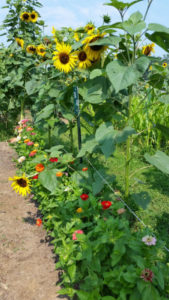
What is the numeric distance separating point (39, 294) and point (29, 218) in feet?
3.27

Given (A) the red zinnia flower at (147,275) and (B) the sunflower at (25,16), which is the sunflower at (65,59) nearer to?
(A) the red zinnia flower at (147,275)

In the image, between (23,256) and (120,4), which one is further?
(23,256)

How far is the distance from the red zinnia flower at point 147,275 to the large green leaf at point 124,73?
930 millimetres

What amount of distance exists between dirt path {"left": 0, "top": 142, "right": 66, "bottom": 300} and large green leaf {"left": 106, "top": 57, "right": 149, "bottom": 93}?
54.4 inches

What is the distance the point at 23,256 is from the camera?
2.18 m

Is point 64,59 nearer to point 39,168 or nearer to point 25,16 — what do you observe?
point 39,168

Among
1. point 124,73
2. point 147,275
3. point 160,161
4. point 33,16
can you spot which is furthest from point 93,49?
point 33,16

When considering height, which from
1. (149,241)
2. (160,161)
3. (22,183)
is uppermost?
(160,161)

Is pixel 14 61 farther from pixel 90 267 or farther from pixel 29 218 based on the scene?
pixel 90 267

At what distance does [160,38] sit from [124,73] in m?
0.39

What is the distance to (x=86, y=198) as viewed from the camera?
2.04 metres

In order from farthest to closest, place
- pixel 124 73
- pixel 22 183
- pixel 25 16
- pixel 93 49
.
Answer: pixel 25 16, pixel 22 183, pixel 93 49, pixel 124 73

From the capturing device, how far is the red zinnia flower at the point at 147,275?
1.33m

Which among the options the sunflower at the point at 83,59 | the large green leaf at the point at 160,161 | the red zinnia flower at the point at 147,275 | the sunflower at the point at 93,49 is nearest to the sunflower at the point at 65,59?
the sunflower at the point at 83,59
